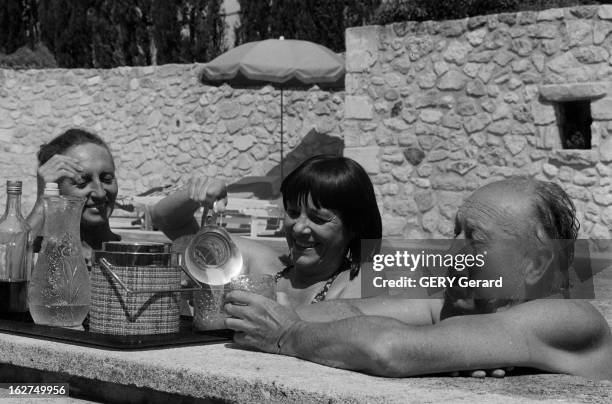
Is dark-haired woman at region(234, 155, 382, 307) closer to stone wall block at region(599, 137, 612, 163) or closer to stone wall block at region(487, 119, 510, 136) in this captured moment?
stone wall block at region(599, 137, 612, 163)

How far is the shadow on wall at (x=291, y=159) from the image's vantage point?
36.9ft

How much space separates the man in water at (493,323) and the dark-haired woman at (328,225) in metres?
0.52

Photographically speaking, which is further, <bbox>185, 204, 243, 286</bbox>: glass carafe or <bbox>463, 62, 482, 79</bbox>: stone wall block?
<bbox>463, 62, 482, 79</bbox>: stone wall block

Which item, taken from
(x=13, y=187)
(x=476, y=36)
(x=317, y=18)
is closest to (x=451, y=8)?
(x=476, y=36)

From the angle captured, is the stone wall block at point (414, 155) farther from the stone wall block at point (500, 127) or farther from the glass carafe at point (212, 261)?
the glass carafe at point (212, 261)

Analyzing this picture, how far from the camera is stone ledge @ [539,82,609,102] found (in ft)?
24.6

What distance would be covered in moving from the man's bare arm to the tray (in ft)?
0.76

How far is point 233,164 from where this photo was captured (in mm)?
11930

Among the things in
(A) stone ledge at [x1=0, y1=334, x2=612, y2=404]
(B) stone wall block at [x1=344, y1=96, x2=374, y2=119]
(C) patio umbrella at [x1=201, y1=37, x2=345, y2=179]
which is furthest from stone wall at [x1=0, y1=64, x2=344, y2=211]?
(A) stone ledge at [x1=0, y1=334, x2=612, y2=404]

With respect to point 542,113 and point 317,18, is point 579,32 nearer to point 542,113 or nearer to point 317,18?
point 542,113

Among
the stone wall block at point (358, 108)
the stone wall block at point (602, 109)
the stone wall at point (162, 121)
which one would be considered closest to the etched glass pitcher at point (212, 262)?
the stone wall block at point (602, 109)

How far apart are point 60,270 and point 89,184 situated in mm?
960

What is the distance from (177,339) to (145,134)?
11000mm

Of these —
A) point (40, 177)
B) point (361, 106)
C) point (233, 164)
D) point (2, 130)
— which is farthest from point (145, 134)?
point (40, 177)
